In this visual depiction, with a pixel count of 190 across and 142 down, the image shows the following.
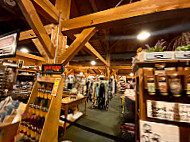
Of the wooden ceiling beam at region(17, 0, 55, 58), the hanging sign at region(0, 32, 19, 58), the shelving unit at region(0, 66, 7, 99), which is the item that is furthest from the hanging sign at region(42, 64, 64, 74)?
the shelving unit at region(0, 66, 7, 99)

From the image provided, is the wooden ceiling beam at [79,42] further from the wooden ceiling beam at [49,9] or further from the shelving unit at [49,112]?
the wooden ceiling beam at [49,9]

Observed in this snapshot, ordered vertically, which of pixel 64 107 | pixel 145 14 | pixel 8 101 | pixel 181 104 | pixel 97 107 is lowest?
pixel 97 107

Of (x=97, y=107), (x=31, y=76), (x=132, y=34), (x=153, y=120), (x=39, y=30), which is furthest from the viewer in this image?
(x=31, y=76)

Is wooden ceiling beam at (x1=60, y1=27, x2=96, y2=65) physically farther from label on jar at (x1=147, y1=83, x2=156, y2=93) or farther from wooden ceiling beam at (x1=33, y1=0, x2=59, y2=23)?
label on jar at (x1=147, y1=83, x2=156, y2=93)

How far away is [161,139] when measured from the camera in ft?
3.42

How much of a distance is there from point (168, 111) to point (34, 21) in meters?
2.33

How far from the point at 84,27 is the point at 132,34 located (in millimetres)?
4177

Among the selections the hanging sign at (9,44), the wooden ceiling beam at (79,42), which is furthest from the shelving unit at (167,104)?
the hanging sign at (9,44)

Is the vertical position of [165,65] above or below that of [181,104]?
above

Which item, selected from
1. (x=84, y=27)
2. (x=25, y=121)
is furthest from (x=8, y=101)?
(x=84, y=27)

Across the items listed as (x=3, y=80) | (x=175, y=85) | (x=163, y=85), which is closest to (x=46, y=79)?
(x=163, y=85)

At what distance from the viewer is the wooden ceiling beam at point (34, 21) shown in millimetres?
1115

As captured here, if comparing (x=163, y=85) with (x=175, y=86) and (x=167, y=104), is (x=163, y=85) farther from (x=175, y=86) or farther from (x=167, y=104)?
(x=167, y=104)

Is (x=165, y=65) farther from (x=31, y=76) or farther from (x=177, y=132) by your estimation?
(x=31, y=76)
